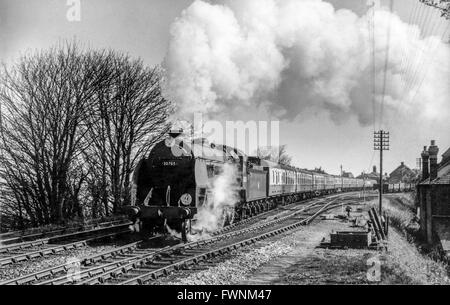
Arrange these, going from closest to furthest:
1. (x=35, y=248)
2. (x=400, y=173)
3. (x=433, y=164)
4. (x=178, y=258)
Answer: (x=178, y=258) → (x=35, y=248) → (x=433, y=164) → (x=400, y=173)

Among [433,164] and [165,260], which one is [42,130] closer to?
[165,260]

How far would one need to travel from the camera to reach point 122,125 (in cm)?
2502

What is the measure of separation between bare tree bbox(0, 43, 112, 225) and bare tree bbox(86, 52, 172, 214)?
206cm

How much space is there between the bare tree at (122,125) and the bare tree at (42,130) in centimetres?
206

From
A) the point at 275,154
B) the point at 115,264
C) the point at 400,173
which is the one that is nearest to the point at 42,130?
the point at 115,264

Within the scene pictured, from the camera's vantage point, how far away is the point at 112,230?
15.9m

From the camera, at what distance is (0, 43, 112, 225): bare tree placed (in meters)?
19.3

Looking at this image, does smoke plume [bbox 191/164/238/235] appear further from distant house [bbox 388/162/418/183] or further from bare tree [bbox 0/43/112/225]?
distant house [bbox 388/162/418/183]

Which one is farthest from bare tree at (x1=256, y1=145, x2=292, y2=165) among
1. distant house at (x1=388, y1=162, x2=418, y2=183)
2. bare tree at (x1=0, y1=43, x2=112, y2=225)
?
bare tree at (x1=0, y1=43, x2=112, y2=225)

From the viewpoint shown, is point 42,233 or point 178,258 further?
point 42,233

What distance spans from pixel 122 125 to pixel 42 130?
240 inches

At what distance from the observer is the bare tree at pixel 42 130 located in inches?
762
